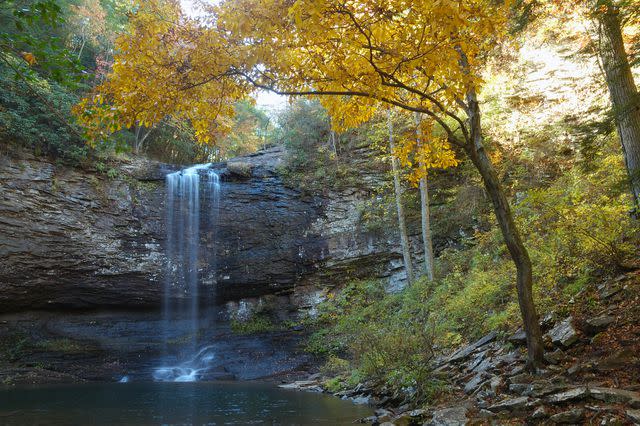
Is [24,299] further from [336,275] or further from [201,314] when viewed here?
[336,275]

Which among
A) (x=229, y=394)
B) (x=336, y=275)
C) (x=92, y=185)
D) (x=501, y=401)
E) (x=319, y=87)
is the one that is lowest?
(x=229, y=394)

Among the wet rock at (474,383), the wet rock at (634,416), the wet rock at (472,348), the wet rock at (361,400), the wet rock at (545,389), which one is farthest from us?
the wet rock at (361,400)

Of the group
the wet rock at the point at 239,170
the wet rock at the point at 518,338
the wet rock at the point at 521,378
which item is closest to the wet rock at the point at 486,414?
the wet rock at the point at 521,378

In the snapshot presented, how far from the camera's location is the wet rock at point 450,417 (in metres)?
4.34

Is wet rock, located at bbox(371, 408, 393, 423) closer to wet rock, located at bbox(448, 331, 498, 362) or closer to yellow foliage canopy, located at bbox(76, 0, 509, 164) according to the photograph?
wet rock, located at bbox(448, 331, 498, 362)

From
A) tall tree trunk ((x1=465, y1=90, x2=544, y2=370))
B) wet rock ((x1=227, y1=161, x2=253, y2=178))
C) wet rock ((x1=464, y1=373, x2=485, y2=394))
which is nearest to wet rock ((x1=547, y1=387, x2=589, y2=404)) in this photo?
tall tree trunk ((x1=465, y1=90, x2=544, y2=370))

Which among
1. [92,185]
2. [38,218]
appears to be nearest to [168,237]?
[92,185]

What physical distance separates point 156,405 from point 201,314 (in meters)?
9.23

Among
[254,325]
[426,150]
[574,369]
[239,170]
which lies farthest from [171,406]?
[239,170]

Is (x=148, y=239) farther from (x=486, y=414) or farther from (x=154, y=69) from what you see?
(x=486, y=414)

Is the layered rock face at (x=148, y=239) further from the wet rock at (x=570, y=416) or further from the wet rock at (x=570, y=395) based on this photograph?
the wet rock at (x=570, y=416)

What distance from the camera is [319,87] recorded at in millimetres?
4496

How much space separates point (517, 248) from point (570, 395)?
5.15 feet

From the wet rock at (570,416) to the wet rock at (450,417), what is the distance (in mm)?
963
